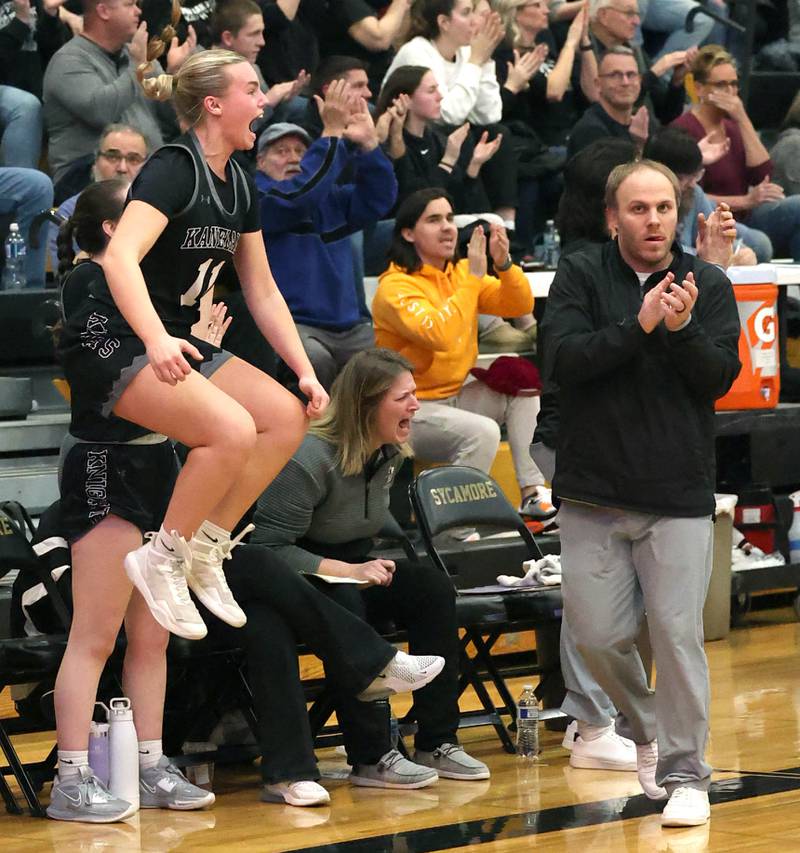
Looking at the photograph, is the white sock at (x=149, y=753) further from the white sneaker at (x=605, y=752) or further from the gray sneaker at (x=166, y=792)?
the white sneaker at (x=605, y=752)

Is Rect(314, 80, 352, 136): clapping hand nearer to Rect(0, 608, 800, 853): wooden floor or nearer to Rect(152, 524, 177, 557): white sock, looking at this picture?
Rect(0, 608, 800, 853): wooden floor

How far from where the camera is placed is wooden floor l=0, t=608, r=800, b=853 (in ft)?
14.2

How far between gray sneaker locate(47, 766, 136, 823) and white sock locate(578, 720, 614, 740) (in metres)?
1.51

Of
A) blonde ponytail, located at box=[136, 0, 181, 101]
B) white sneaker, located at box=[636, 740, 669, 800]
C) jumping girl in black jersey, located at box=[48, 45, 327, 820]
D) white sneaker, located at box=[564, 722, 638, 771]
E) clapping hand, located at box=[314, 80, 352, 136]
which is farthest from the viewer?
blonde ponytail, located at box=[136, 0, 181, 101]

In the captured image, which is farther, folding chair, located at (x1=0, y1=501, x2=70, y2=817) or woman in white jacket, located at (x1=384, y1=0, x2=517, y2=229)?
woman in white jacket, located at (x1=384, y1=0, x2=517, y2=229)

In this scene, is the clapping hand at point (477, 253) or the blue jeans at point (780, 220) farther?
the blue jeans at point (780, 220)

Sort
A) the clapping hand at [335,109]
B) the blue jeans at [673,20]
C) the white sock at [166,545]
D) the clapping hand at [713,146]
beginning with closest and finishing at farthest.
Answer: the white sock at [166,545]
the clapping hand at [335,109]
the clapping hand at [713,146]
the blue jeans at [673,20]

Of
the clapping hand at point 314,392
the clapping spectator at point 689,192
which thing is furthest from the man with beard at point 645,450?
the clapping spectator at point 689,192

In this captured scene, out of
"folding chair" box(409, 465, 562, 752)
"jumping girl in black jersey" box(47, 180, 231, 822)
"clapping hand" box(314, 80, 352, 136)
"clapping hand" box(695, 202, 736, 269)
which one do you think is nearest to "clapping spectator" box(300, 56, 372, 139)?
"clapping hand" box(314, 80, 352, 136)

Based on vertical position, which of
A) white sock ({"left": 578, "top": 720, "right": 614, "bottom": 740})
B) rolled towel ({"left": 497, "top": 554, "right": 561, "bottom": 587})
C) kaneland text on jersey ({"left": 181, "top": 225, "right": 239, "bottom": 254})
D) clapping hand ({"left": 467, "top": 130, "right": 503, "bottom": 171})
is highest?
clapping hand ({"left": 467, "top": 130, "right": 503, "bottom": 171})

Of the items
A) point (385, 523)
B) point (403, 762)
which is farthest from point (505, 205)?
point (403, 762)

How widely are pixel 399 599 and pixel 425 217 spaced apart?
2400 millimetres

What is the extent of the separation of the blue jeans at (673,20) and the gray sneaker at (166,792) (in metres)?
7.77

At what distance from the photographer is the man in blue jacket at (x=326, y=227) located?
7051mm
